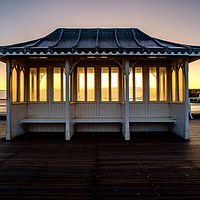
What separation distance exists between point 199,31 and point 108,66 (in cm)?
1088

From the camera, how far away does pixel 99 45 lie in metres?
5.55

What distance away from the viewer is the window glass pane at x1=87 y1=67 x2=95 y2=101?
6.55 meters

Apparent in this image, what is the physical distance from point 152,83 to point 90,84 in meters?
2.55

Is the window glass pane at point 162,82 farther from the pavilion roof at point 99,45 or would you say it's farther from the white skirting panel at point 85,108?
the white skirting panel at point 85,108

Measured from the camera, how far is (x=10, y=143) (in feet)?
16.5

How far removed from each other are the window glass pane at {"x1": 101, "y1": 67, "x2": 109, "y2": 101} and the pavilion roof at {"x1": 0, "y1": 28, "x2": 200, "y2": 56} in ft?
3.69

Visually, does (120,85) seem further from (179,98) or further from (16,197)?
(16,197)

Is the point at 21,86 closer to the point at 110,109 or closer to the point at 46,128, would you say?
the point at 46,128

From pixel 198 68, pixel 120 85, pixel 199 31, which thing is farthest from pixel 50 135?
pixel 198 68

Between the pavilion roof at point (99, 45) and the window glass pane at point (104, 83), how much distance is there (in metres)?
1.13

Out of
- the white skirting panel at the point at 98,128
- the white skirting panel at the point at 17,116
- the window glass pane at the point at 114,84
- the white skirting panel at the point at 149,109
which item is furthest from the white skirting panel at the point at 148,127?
the white skirting panel at the point at 17,116

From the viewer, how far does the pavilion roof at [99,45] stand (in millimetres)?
4902

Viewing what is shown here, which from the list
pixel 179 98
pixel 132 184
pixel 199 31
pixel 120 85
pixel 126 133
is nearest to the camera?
pixel 132 184

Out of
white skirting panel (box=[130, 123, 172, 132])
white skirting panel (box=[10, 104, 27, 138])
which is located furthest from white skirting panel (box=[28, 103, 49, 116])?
white skirting panel (box=[130, 123, 172, 132])
